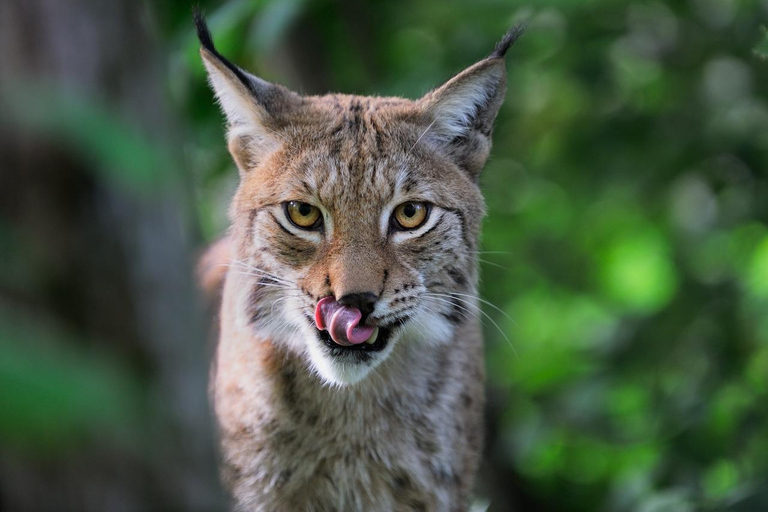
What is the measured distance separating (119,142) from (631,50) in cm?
800

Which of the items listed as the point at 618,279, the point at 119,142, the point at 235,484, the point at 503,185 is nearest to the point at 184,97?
the point at 235,484

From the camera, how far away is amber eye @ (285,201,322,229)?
511 centimetres

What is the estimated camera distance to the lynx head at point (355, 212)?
4820mm

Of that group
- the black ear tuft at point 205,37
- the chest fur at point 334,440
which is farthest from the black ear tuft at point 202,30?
the chest fur at point 334,440

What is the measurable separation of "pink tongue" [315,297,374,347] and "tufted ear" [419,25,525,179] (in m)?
1.46

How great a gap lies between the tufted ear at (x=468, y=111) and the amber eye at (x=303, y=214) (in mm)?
958

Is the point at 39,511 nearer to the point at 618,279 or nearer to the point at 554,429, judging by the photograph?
the point at 554,429

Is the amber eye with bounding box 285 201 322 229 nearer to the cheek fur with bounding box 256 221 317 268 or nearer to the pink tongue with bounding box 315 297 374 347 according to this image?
the cheek fur with bounding box 256 221 317 268

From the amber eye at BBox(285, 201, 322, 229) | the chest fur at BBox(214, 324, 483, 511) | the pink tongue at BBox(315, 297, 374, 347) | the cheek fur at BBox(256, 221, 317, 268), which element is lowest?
the chest fur at BBox(214, 324, 483, 511)

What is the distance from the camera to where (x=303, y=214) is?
5.14 meters

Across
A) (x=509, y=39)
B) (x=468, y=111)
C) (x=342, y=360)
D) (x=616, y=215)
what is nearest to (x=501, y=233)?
(x=616, y=215)

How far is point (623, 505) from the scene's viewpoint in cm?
692

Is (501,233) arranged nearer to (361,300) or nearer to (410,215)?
(410,215)

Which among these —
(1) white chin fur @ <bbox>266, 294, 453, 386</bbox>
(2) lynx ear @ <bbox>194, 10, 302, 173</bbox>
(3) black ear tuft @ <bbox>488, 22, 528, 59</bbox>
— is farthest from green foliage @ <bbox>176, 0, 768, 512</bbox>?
(1) white chin fur @ <bbox>266, 294, 453, 386</bbox>
